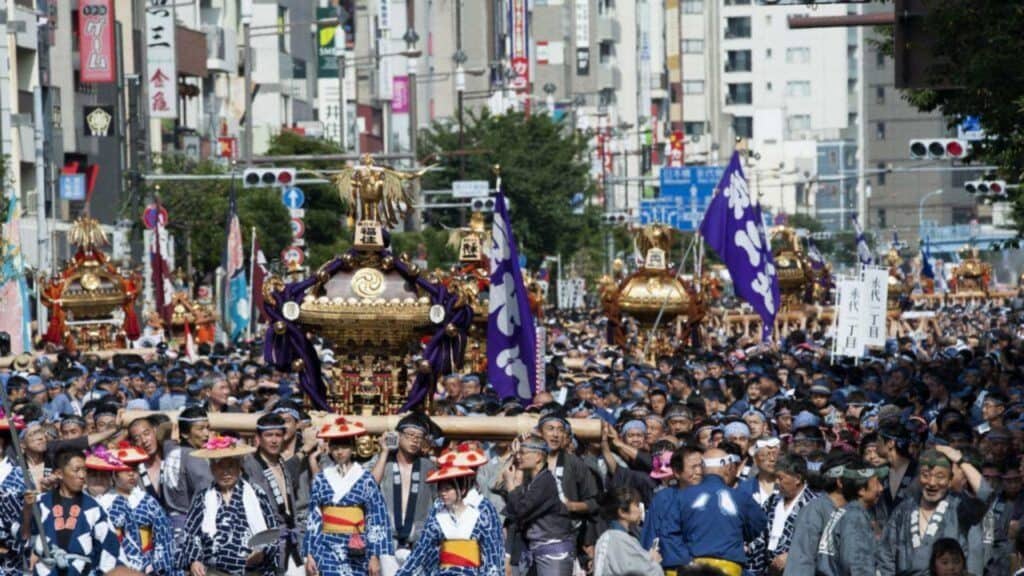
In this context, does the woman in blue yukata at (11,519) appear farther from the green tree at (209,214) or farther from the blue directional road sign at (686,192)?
the blue directional road sign at (686,192)

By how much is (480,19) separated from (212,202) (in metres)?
45.9

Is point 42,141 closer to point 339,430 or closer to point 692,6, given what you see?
Result: point 339,430

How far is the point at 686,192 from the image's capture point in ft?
243

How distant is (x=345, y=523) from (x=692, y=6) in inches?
5467

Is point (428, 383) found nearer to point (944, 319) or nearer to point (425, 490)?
point (425, 490)

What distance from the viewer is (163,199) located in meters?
55.5

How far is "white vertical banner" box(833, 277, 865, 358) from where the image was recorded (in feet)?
86.5

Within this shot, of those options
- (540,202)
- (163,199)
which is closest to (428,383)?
(163,199)

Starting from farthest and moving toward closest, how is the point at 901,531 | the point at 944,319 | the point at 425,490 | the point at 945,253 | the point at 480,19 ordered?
1. the point at 945,253
2. the point at 480,19
3. the point at 944,319
4. the point at 425,490
5. the point at 901,531

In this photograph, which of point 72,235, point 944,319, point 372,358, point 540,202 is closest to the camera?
point 372,358

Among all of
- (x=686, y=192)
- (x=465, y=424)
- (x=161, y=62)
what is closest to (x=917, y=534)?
(x=465, y=424)

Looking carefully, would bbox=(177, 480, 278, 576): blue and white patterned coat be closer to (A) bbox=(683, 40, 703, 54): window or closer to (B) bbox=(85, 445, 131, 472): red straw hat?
(B) bbox=(85, 445, 131, 472): red straw hat

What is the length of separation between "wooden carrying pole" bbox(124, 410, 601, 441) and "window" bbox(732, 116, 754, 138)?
144969mm

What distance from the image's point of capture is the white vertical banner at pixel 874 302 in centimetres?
2622
